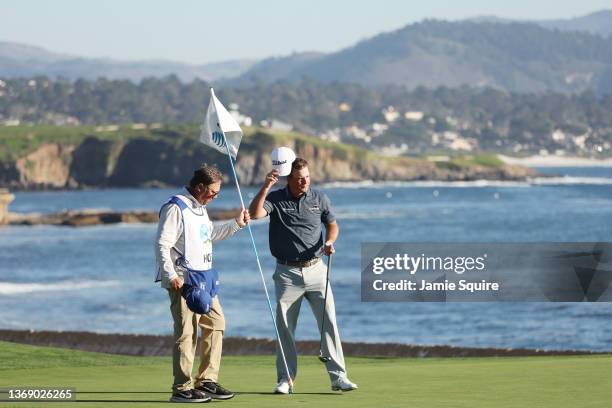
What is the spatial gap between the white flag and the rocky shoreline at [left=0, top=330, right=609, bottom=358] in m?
12.2

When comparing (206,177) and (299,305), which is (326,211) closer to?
(299,305)

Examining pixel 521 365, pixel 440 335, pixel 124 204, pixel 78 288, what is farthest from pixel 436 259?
pixel 124 204

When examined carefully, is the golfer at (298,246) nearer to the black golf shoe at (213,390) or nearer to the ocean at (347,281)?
the black golf shoe at (213,390)

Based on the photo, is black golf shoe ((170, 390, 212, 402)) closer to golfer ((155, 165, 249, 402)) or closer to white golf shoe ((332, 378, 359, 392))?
golfer ((155, 165, 249, 402))

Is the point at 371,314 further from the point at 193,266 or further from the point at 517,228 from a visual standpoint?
the point at 517,228

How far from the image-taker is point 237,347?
26.5 metres

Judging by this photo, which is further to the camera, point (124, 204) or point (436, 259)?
point (124, 204)

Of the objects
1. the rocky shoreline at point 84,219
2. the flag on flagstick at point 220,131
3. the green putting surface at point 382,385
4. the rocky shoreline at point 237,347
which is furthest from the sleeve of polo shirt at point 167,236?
the rocky shoreline at point 84,219

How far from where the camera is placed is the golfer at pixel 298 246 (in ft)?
38.1

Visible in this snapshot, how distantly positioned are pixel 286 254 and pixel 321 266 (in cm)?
33

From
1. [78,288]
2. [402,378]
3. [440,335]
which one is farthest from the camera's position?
[78,288]

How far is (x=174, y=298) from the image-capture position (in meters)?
11.0

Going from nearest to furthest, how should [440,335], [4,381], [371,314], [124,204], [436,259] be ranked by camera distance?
[4,381] → [436,259] → [440,335] → [371,314] → [124,204]

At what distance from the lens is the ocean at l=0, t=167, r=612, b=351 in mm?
43031
